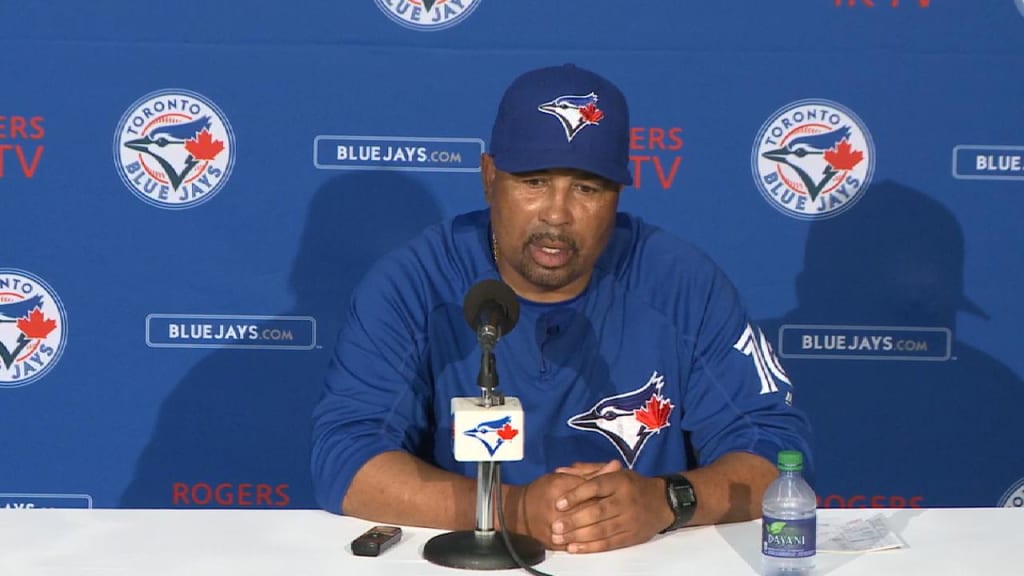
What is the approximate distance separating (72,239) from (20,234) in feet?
0.40

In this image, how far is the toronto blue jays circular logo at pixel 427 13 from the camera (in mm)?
3256

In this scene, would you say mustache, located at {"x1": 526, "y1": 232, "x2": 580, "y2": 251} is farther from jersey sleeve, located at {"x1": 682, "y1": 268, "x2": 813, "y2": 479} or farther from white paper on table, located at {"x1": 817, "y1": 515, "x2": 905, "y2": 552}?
white paper on table, located at {"x1": 817, "y1": 515, "x2": 905, "y2": 552}

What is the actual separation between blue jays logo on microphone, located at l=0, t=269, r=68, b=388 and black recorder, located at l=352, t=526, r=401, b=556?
1581 millimetres

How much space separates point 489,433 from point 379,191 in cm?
162

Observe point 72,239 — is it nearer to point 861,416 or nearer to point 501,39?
point 501,39

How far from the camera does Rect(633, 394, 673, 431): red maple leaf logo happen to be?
2.40 meters

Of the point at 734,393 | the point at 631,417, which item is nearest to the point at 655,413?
the point at 631,417

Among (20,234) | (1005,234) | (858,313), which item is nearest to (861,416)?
(858,313)

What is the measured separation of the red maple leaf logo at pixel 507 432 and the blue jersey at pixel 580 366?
547mm

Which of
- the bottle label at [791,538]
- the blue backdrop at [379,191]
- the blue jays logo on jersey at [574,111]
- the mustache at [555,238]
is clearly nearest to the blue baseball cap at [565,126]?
the blue jays logo on jersey at [574,111]

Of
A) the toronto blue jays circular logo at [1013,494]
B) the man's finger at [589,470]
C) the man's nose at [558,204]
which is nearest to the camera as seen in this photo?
the man's finger at [589,470]

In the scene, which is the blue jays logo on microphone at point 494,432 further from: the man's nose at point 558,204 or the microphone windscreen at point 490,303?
the man's nose at point 558,204

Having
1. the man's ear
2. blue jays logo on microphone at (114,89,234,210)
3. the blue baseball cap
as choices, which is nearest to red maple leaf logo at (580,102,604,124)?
the blue baseball cap

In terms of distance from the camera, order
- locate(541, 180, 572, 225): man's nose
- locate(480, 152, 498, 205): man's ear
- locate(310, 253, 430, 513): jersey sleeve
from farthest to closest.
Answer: locate(480, 152, 498, 205): man's ear → locate(541, 180, 572, 225): man's nose → locate(310, 253, 430, 513): jersey sleeve
